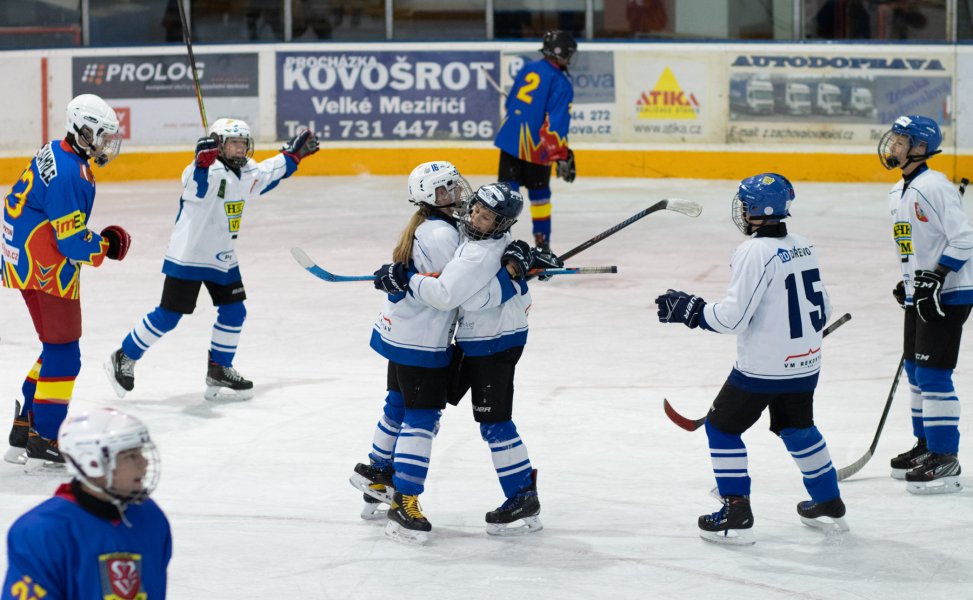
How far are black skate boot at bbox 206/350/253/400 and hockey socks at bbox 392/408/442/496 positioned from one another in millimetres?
2022

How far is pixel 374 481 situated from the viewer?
4824 millimetres

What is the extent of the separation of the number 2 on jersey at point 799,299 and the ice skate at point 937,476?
0.91m

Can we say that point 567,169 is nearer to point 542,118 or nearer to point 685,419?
point 542,118

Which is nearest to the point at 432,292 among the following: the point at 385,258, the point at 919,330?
the point at 919,330

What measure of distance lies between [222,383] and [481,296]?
7.67 ft

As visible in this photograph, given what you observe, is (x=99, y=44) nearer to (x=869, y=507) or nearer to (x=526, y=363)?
(x=526, y=363)

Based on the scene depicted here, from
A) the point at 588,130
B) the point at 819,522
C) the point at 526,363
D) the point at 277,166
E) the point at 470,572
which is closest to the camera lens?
the point at 470,572

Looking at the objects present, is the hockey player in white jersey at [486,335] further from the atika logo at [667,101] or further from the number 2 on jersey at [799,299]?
the atika logo at [667,101]

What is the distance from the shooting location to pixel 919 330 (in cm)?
511

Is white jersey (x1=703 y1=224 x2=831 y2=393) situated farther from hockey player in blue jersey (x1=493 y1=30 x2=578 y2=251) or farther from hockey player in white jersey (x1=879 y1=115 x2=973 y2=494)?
hockey player in blue jersey (x1=493 y1=30 x2=578 y2=251)

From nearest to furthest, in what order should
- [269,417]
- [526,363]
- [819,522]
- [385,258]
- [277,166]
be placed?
1. [819,522]
2. [269,417]
3. [277,166]
4. [526,363]
5. [385,258]

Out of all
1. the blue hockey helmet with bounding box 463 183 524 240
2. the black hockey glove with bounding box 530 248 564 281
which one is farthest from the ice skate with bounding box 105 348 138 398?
the black hockey glove with bounding box 530 248 564 281

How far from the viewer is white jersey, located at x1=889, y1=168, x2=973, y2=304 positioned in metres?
4.98

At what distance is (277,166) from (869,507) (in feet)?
10.0
